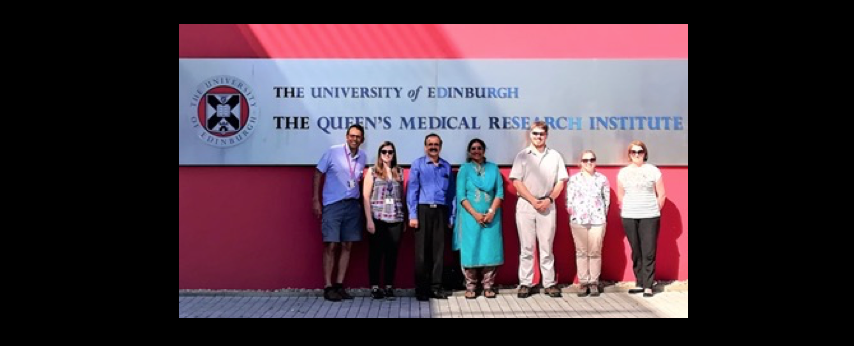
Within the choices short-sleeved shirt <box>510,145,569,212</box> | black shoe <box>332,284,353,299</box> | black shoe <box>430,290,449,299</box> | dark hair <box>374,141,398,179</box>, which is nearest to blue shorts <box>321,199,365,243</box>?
dark hair <box>374,141,398,179</box>

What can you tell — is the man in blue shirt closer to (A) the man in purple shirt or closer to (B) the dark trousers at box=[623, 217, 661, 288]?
(A) the man in purple shirt

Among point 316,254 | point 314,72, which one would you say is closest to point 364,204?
point 316,254

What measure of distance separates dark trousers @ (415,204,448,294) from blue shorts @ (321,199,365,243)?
0.59 m

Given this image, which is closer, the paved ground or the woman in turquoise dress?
the paved ground

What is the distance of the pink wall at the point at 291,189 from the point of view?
6770 mm

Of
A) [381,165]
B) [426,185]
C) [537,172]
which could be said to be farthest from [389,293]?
[537,172]

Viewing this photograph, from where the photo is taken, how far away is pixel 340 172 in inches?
253

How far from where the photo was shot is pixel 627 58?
6.89 m

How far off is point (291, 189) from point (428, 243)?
1488 mm

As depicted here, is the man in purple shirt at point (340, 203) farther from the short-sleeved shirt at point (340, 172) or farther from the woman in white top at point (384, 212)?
the woman in white top at point (384, 212)

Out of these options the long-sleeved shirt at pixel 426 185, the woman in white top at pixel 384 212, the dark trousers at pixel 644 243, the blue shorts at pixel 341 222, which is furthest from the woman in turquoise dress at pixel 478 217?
the dark trousers at pixel 644 243

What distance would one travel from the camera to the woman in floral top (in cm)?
646

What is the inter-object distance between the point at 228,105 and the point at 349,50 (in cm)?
131

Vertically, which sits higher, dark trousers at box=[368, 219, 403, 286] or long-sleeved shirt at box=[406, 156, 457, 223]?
long-sleeved shirt at box=[406, 156, 457, 223]
